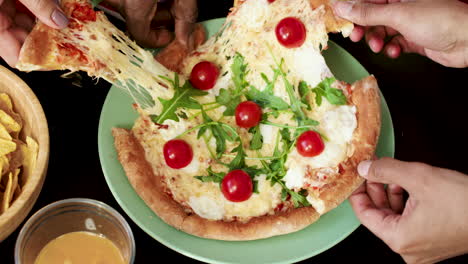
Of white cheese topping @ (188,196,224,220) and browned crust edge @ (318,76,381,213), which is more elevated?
browned crust edge @ (318,76,381,213)

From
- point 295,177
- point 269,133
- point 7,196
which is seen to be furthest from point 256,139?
point 7,196

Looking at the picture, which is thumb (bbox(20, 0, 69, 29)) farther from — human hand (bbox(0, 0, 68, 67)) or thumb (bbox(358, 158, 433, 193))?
thumb (bbox(358, 158, 433, 193))

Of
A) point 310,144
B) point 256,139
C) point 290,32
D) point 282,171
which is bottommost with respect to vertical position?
point 282,171

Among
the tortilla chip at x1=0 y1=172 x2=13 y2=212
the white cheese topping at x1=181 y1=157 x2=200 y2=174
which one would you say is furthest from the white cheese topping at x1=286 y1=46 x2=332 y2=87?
the tortilla chip at x1=0 y1=172 x2=13 y2=212

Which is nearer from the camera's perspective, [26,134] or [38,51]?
[38,51]

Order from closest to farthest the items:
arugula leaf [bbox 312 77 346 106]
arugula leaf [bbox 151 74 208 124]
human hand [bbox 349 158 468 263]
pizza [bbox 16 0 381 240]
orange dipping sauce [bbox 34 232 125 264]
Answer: human hand [bbox 349 158 468 263]
orange dipping sauce [bbox 34 232 125 264]
pizza [bbox 16 0 381 240]
arugula leaf [bbox 151 74 208 124]
arugula leaf [bbox 312 77 346 106]

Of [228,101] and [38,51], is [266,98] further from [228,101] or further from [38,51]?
[38,51]

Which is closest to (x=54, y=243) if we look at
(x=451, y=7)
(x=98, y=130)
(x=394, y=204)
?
(x=98, y=130)

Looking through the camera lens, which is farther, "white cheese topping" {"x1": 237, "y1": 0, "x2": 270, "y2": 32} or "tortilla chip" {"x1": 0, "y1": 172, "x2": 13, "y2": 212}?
"white cheese topping" {"x1": 237, "y1": 0, "x2": 270, "y2": 32}
